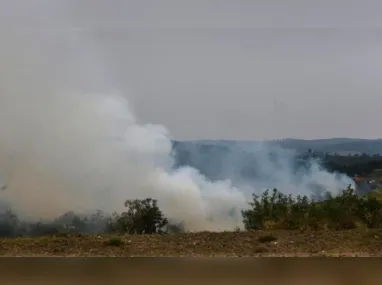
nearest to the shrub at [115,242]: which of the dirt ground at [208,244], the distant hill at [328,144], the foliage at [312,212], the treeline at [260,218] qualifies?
the dirt ground at [208,244]

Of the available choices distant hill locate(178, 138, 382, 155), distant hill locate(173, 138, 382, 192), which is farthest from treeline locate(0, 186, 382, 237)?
distant hill locate(178, 138, 382, 155)

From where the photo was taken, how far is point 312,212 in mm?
4125

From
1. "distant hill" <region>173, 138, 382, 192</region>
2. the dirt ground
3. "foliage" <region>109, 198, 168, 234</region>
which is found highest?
"distant hill" <region>173, 138, 382, 192</region>

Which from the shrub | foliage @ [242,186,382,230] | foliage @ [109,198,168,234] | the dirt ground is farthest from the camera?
foliage @ [109,198,168,234]

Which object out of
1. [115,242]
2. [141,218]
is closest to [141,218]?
[141,218]

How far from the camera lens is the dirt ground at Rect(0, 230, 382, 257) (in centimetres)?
317

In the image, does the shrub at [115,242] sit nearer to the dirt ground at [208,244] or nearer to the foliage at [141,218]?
the dirt ground at [208,244]

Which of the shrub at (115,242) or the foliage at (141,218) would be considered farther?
the foliage at (141,218)

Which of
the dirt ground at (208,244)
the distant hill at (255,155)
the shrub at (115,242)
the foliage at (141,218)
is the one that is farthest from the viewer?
the distant hill at (255,155)

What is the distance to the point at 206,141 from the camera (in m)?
4.49

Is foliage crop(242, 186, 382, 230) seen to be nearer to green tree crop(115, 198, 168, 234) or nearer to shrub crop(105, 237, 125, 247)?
green tree crop(115, 198, 168, 234)

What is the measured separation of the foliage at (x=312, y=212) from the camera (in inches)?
154

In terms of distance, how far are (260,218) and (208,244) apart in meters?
0.90

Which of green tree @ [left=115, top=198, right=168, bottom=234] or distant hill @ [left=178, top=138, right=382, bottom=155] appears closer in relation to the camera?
green tree @ [left=115, top=198, right=168, bottom=234]
